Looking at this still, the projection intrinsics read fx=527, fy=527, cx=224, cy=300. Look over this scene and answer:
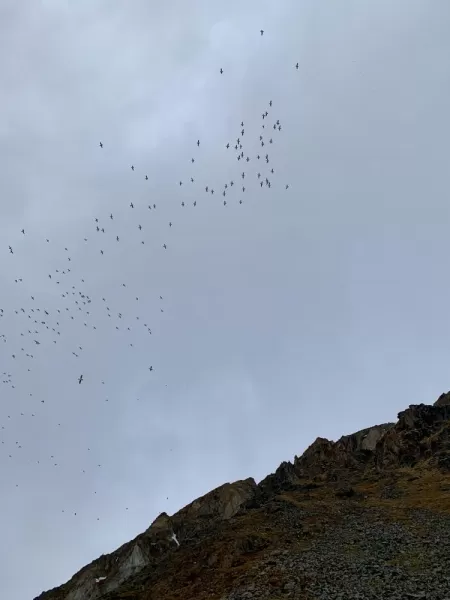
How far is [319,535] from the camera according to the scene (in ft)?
145

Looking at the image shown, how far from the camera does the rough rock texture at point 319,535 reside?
112 feet

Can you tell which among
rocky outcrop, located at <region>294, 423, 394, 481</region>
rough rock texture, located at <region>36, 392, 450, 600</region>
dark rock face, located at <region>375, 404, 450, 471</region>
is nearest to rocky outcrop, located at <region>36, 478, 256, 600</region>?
rough rock texture, located at <region>36, 392, 450, 600</region>

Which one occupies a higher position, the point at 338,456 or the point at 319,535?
the point at 338,456

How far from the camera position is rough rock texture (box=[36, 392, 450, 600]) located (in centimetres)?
3406

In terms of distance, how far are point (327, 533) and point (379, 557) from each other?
7.92m

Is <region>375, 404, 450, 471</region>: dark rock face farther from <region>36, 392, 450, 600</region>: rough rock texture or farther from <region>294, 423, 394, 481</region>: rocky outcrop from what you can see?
<region>294, 423, 394, 481</region>: rocky outcrop

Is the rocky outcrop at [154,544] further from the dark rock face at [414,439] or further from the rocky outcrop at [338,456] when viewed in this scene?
the dark rock face at [414,439]

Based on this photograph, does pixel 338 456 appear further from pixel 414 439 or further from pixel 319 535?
pixel 319 535

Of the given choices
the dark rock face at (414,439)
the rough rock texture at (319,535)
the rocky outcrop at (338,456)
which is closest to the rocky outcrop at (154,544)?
the rough rock texture at (319,535)

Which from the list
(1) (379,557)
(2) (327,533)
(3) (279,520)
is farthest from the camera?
(3) (279,520)

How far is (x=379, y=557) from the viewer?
122 feet

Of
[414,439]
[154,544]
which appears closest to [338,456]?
[414,439]

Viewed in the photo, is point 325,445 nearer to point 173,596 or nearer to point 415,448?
point 415,448

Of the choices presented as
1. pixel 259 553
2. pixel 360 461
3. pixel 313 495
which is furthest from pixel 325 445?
pixel 259 553
